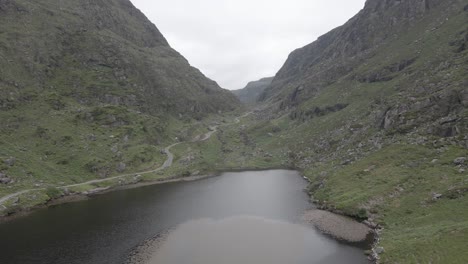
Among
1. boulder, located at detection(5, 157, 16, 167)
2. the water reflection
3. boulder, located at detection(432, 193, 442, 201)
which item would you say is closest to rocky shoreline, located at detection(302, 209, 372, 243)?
the water reflection

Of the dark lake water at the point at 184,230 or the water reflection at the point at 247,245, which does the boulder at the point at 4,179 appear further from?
the water reflection at the point at 247,245

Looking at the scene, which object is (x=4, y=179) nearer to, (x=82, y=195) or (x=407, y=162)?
(x=82, y=195)

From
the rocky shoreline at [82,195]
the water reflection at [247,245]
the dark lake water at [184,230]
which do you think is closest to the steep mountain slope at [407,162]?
the dark lake water at [184,230]

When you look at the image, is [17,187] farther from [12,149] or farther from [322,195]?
[322,195]

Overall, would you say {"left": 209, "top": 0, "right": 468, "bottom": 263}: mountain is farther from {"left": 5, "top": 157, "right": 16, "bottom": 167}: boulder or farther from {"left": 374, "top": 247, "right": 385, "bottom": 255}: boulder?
{"left": 5, "top": 157, "right": 16, "bottom": 167}: boulder

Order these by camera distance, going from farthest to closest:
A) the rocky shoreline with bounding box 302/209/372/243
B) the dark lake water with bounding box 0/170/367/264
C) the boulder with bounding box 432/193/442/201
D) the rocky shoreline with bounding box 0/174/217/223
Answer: the rocky shoreline with bounding box 0/174/217/223
the rocky shoreline with bounding box 302/209/372/243
the boulder with bounding box 432/193/442/201
the dark lake water with bounding box 0/170/367/264

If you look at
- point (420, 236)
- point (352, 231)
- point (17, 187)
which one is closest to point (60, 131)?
point (17, 187)

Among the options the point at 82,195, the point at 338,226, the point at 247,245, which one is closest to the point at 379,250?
the point at 338,226

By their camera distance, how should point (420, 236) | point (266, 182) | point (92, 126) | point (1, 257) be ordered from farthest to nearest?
point (92, 126) < point (266, 182) < point (1, 257) < point (420, 236)
